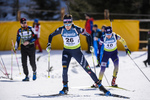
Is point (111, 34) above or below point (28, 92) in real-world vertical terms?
above

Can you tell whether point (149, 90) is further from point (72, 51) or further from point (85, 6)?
point (85, 6)

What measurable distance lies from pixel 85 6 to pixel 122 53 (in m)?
11.8

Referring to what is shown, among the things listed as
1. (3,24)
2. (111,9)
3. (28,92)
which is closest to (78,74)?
(28,92)

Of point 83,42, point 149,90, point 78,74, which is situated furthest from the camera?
point 83,42

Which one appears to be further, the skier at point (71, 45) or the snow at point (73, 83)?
the skier at point (71, 45)

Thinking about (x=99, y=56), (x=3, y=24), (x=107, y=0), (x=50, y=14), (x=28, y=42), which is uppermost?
(x=107, y=0)

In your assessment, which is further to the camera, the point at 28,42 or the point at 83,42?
the point at 83,42

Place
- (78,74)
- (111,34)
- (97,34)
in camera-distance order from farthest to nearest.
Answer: (97,34), (78,74), (111,34)

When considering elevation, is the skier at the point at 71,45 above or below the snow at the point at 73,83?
above

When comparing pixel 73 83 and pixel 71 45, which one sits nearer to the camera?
pixel 71 45

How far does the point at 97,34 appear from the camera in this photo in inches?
403

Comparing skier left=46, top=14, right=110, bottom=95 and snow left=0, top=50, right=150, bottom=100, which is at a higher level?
skier left=46, top=14, right=110, bottom=95

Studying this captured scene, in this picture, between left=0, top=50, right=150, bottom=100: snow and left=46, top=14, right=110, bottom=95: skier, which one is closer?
left=0, top=50, right=150, bottom=100: snow

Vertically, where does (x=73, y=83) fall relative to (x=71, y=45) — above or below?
below
